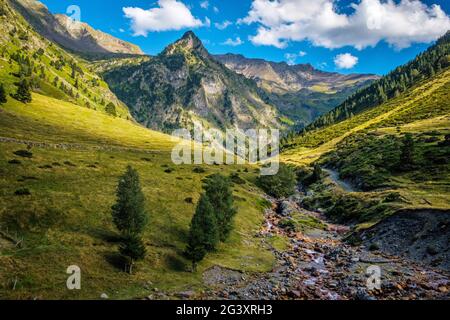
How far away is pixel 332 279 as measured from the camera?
128 ft

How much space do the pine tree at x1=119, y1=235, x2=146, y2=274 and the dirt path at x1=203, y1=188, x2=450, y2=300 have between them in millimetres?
7930

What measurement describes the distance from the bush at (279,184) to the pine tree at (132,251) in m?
74.1

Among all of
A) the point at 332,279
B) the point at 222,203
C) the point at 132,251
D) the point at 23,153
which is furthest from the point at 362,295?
the point at 23,153

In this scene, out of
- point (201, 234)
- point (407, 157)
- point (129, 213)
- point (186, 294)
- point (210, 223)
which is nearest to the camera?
point (186, 294)

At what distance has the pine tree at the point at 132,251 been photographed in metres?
34.5

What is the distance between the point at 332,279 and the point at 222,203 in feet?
68.7

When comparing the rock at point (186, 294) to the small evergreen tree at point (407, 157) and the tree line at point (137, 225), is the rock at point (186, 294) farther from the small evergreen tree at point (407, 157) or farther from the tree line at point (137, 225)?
the small evergreen tree at point (407, 157)

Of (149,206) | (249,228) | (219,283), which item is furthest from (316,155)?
(219,283)

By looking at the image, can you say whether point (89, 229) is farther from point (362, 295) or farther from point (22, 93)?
point (22, 93)

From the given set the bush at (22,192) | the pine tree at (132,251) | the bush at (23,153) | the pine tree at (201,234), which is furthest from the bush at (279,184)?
the pine tree at (132,251)

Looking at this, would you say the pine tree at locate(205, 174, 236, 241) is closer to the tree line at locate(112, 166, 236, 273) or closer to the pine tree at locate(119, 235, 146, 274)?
the tree line at locate(112, 166, 236, 273)

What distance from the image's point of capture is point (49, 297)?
26.2 meters

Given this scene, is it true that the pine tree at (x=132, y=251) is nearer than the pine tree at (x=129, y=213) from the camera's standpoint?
Yes

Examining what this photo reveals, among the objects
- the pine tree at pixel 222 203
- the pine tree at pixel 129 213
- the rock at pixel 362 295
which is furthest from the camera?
the pine tree at pixel 222 203
